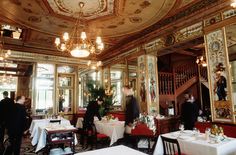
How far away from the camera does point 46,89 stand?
9.39 metres

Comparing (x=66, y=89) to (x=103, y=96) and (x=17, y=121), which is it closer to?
(x=103, y=96)

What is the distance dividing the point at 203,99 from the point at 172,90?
2.07 m

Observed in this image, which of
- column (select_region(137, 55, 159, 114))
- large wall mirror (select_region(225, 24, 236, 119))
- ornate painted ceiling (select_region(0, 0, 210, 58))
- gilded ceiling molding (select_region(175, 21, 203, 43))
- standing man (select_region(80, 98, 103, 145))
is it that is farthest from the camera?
column (select_region(137, 55, 159, 114))

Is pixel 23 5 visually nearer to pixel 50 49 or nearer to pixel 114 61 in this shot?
pixel 50 49

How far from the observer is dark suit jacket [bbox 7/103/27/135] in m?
4.44

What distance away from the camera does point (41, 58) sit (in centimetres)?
935

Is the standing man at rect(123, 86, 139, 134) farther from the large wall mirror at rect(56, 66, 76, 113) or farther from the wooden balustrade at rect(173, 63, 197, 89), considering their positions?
the large wall mirror at rect(56, 66, 76, 113)

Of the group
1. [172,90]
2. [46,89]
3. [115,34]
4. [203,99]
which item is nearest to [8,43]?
[46,89]

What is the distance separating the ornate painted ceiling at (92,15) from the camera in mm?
4984

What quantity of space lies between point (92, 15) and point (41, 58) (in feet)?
16.1

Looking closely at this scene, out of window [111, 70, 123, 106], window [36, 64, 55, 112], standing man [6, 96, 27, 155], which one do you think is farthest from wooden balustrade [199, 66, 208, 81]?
standing man [6, 96, 27, 155]

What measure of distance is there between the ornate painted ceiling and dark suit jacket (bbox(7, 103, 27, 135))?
2.77 m

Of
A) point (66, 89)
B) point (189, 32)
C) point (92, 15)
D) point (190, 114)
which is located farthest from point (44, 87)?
point (189, 32)

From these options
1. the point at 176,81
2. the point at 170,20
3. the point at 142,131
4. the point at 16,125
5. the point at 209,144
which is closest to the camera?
the point at 209,144
